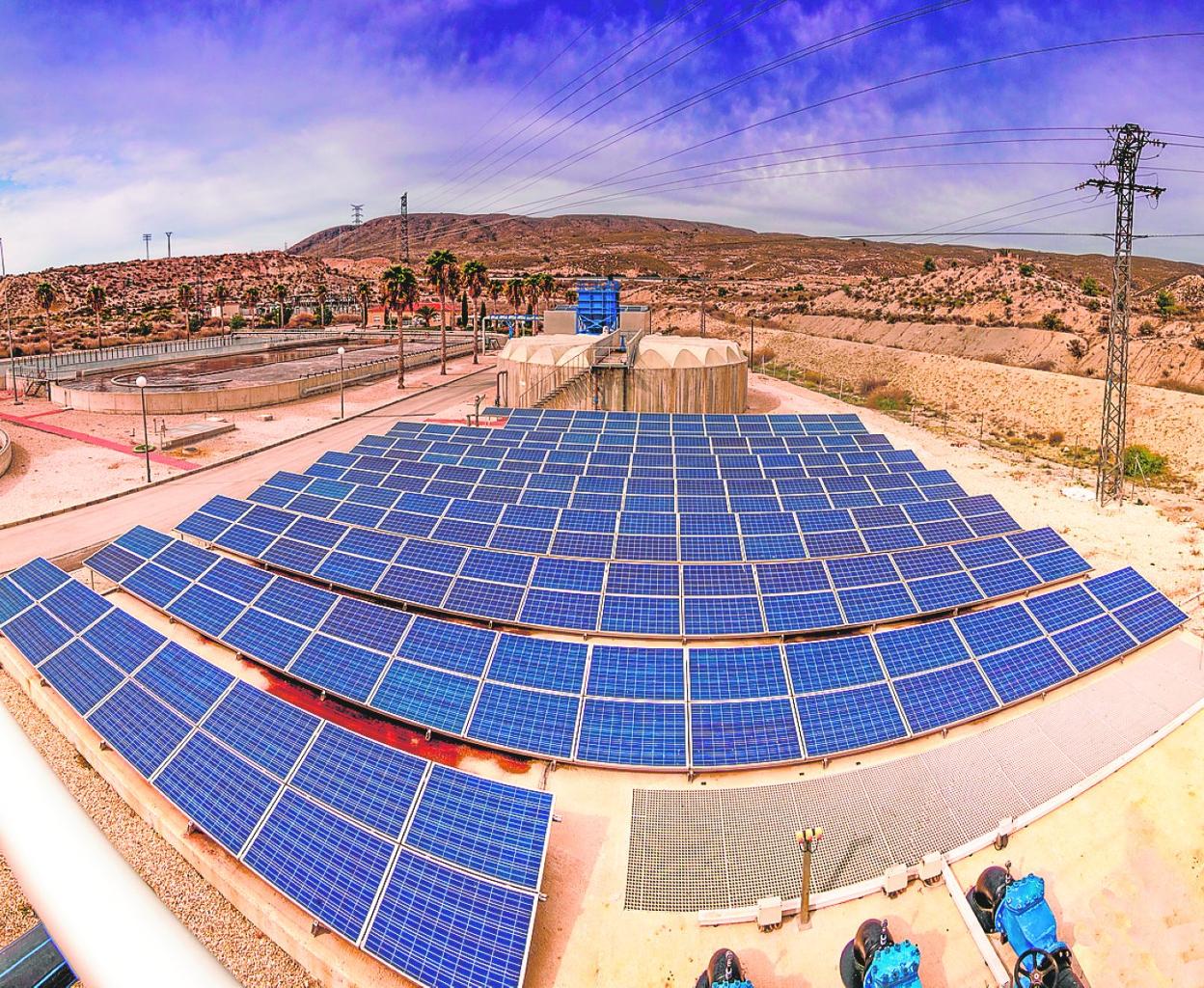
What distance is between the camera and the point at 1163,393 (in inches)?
1943

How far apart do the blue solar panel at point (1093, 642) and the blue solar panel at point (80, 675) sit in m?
20.1

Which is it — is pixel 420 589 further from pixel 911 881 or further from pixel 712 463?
pixel 712 463

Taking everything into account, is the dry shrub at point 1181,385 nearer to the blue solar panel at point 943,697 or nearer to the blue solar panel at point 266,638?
the blue solar panel at point 943,697

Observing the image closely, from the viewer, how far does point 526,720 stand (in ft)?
45.3

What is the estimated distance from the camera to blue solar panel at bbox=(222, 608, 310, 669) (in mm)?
15953

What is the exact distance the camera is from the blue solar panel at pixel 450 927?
9336 mm

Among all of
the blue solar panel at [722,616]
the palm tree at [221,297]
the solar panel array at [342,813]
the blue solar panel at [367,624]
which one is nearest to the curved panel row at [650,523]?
the blue solar panel at [722,616]

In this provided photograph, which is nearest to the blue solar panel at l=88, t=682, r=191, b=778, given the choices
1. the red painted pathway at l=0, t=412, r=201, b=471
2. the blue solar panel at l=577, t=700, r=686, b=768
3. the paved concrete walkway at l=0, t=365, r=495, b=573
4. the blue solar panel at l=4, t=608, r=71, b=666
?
the blue solar panel at l=4, t=608, r=71, b=666

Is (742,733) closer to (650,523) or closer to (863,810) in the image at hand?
(863,810)

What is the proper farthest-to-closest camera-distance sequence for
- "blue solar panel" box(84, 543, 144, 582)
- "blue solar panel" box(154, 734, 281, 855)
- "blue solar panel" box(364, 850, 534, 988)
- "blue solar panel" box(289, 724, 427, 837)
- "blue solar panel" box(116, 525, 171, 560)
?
"blue solar panel" box(116, 525, 171, 560)
"blue solar panel" box(84, 543, 144, 582)
"blue solar panel" box(154, 734, 281, 855)
"blue solar panel" box(289, 724, 427, 837)
"blue solar panel" box(364, 850, 534, 988)

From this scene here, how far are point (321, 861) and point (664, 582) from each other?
32.8 feet

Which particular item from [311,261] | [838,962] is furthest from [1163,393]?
[311,261]

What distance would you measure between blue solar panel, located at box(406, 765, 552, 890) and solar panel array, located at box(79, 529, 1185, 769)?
1878 mm

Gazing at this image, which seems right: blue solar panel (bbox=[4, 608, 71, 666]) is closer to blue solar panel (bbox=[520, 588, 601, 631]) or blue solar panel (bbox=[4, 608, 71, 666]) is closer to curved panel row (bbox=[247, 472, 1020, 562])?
curved panel row (bbox=[247, 472, 1020, 562])
